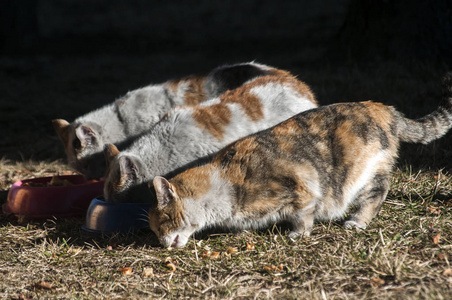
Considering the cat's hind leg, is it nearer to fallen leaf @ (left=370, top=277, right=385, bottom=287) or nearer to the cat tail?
the cat tail

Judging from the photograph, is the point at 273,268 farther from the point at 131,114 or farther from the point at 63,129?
the point at 63,129

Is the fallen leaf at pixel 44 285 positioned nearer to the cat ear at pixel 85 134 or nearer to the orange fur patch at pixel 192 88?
the cat ear at pixel 85 134

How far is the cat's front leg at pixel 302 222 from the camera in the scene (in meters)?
4.25

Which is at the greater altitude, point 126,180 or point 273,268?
point 126,180

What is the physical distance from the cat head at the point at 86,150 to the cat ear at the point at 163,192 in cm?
200

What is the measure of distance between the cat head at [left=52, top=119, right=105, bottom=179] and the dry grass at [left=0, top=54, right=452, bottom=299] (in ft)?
2.90

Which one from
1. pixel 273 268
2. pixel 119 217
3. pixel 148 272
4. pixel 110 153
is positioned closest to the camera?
pixel 273 268

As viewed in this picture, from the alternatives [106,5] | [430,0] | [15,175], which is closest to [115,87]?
[15,175]

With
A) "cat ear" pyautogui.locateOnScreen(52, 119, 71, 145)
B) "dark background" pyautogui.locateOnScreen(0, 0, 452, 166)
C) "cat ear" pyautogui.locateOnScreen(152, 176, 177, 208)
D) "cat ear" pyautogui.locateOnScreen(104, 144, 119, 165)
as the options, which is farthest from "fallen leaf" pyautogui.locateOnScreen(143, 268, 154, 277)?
"dark background" pyautogui.locateOnScreen(0, 0, 452, 166)

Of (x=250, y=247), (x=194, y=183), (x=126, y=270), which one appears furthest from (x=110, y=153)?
(x=250, y=247)

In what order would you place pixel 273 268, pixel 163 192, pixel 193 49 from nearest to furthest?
pixel 273 268 → pixel 163 192 → pixel 193 49

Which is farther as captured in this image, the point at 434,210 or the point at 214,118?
the point at 214,118

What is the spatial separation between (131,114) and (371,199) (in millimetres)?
2936

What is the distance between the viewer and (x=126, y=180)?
481cm
